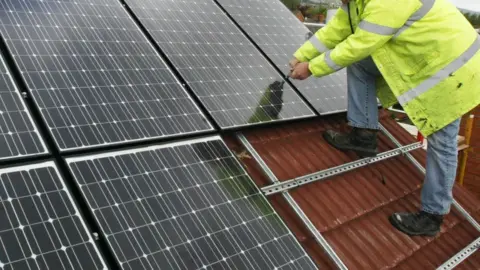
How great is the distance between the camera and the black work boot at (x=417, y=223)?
532 cm

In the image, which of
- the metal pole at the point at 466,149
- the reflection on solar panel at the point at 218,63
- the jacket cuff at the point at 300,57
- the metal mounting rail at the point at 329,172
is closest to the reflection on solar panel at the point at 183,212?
the metal mounting rail at the point at 329,172

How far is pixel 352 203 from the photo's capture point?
5273 millimetres

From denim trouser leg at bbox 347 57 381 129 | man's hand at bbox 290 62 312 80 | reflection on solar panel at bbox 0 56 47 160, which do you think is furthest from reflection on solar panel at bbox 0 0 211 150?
denim trouser leg at bbox 347 57 381 129

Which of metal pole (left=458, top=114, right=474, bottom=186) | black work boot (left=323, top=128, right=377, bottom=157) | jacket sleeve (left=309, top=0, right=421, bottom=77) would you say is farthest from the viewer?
metal pole (left=458, top=114, right=474, bottom=186)

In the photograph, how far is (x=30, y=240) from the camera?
115 inches

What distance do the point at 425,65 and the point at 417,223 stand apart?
1.81m

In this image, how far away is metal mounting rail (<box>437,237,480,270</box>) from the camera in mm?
5251

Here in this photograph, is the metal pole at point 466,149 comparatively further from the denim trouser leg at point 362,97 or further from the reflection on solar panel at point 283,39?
the denim trouser leg at point 362,97

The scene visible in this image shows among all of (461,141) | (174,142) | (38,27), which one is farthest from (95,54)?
(461,141)

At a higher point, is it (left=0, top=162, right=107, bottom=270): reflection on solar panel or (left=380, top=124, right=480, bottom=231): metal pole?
(left=0, top=162, right=107, bottom=270): reflection on solar panel

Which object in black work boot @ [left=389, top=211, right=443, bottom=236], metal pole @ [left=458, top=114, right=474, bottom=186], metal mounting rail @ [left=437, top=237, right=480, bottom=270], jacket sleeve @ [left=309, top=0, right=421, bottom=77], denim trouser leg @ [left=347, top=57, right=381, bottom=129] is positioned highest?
jacket sleeve @ [left=309, top=0, right=421, bottom=77]

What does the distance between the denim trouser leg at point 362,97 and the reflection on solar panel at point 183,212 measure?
84.5 inches

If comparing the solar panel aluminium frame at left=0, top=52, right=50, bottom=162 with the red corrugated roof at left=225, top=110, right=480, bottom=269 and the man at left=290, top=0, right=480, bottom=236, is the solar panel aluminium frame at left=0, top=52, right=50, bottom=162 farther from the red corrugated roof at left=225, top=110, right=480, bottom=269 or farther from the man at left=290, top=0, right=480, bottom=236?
the man at left=290, top=0, right=480, bottom=236

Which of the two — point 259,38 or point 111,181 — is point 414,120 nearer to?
point 259,38
